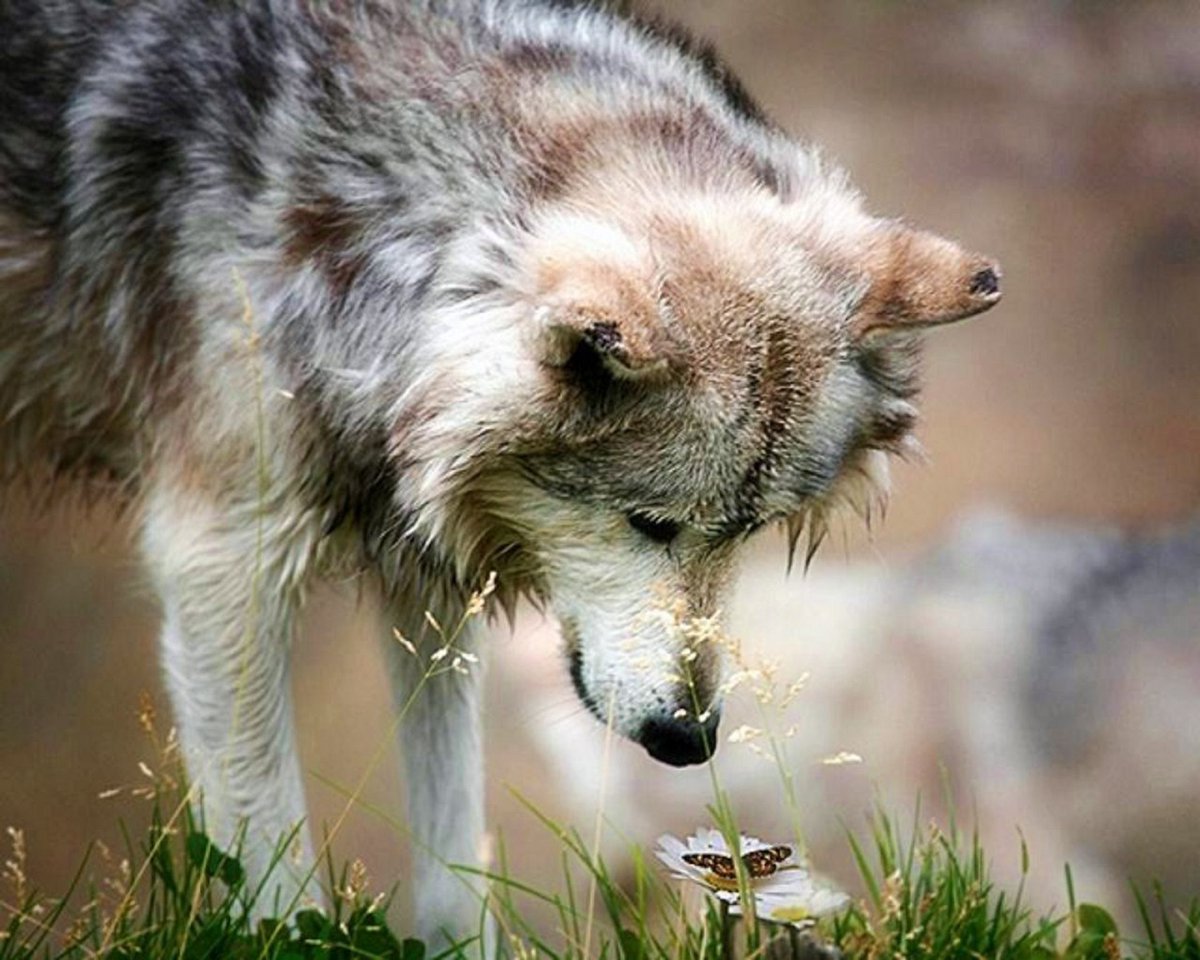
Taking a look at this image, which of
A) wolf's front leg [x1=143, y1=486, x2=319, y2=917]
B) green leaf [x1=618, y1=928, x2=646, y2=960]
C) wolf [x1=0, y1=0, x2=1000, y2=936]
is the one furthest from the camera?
wolf's front leg [x1=143, y1=486, x2=319, y2=917]

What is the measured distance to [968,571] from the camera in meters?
5.76

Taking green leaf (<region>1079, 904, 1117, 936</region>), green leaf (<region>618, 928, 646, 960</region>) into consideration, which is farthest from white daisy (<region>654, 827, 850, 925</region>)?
green leaf (<region>1079, 904, 1117, 936</region>)

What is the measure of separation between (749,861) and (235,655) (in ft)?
4.11

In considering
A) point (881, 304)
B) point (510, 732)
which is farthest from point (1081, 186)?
point (881, 304)

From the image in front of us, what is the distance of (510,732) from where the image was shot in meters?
5.75

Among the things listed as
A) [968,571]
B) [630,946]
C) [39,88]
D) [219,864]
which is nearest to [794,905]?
[630,946]

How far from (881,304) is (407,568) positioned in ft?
3.03

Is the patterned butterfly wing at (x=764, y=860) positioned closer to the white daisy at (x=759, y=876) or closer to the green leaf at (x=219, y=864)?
the white daisy at (x=759, y=876)

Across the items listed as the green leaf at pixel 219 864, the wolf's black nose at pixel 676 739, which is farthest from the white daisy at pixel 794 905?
the green leaf at pixel 219 864

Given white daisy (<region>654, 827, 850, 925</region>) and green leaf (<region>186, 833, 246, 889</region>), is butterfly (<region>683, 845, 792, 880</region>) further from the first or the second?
green leaf (<region>186, 833, 246, 889</region>)

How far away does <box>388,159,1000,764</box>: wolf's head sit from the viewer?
2.95 metres

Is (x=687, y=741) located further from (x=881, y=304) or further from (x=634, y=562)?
(x=881, y=304)

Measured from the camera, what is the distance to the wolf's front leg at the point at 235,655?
10.9ft

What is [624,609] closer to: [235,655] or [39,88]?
[235,655]
